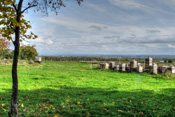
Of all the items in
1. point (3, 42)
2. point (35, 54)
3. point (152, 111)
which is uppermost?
point (3, 42)

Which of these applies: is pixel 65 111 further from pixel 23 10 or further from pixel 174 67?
pixel 174 67

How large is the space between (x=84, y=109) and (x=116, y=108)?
115 centimetres

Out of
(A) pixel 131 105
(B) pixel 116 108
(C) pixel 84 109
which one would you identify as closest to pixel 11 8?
(C) pixel 84 109

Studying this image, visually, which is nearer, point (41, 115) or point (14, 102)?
point (14, 102)

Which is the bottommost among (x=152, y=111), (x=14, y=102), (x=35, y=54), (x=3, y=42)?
(x=152, y=111)

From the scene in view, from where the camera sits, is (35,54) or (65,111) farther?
(35,54)

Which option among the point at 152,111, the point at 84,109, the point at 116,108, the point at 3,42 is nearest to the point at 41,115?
the point at 84,109

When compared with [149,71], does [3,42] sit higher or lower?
higher

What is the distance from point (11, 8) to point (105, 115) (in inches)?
162

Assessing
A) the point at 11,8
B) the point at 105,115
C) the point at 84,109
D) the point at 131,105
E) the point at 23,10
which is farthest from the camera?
the point at 131,105

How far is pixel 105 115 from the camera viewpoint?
15.4 ft

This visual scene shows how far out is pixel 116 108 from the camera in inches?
210

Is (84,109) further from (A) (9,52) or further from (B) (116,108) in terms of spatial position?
(A) (9,52)

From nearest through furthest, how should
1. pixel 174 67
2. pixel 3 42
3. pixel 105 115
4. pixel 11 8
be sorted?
pixel 11 8 < pixel 105 115 < pixel 174 67 < pixel 3 42
